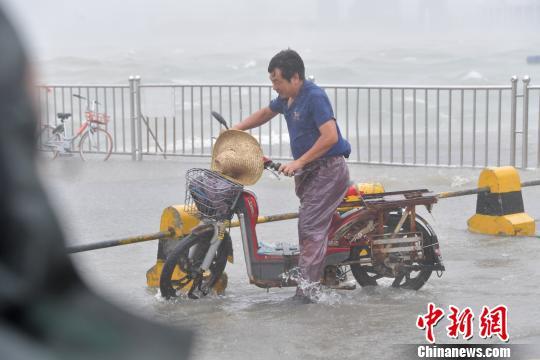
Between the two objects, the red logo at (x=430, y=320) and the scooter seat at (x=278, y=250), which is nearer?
the red logo at (x=430, y=320)

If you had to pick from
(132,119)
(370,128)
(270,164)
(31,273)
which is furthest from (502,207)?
(31,273)

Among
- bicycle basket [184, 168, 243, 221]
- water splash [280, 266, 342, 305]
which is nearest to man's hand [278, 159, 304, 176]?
bicycle basket [184, 168, 243, 221]

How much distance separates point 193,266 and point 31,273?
5.59 m

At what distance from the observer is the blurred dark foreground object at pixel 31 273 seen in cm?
77

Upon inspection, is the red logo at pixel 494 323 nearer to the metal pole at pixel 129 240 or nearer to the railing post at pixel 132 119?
the metal pole at pixel 129 240

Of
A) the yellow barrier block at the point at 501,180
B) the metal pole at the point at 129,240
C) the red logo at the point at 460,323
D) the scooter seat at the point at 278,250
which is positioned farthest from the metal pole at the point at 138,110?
the red logo at the point at 460,323

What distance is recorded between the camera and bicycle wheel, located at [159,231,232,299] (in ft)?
20.5

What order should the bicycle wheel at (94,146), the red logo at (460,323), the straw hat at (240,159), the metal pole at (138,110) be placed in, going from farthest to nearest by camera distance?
the bicycle wheel at (94,146)
the metal pole at (138,110)
the straw hat at (240,159)
the red logo at (460,323)

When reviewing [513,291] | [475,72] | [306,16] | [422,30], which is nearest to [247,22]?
[306,16]

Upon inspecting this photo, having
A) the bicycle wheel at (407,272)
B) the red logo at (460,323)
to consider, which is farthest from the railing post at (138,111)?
the red logo at (460,323)

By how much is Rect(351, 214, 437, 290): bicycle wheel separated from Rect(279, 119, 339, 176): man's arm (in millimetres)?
761

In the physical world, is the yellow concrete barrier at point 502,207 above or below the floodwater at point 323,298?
above

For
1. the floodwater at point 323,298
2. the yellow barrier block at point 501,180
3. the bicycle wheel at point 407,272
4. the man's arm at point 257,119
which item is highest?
the man's arm at point 257,119

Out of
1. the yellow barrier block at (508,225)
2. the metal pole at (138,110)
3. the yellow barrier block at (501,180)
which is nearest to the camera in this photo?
the yellow barrier block at (508,225)
